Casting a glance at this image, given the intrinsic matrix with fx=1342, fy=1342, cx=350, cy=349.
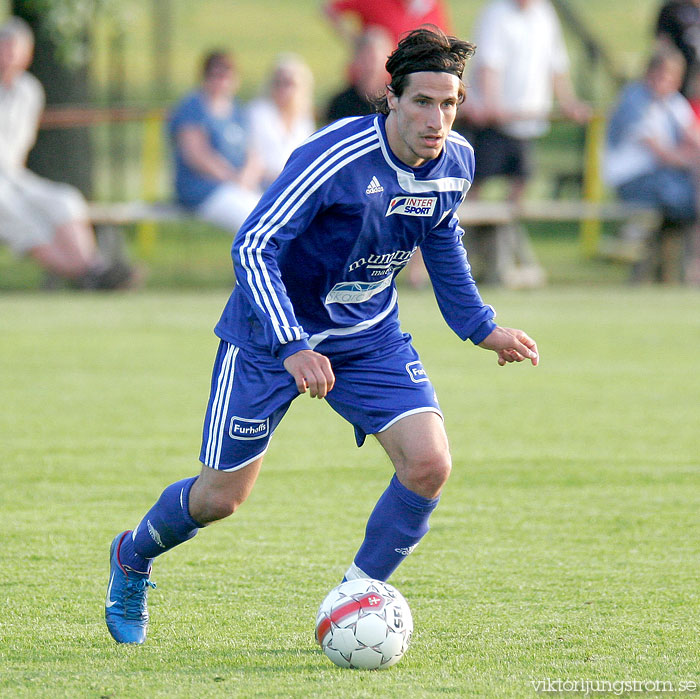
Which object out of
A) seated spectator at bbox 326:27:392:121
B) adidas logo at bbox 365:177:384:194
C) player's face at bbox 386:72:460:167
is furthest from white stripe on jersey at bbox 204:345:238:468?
seated spectator at bbox 326:27:392:121

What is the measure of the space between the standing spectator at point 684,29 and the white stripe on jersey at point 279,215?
33.5 feet

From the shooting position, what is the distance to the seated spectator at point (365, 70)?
1166cm

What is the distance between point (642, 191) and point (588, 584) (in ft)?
30.5

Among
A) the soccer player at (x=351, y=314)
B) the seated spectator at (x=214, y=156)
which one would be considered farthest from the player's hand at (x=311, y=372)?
the seated spectator at (x=214, y=156)

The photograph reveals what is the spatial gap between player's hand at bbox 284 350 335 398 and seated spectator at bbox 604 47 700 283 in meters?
9.69

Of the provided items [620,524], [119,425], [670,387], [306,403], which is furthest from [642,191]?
[620,524]

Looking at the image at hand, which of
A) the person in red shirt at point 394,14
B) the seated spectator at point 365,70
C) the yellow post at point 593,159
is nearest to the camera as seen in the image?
the seated spectator at point 365,70

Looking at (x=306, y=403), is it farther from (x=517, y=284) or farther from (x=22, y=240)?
Result: (x=517, y=284)

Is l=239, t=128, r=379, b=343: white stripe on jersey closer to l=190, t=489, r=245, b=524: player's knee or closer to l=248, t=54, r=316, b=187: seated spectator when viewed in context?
l=190, t=489, r=245, b=524: player's knee

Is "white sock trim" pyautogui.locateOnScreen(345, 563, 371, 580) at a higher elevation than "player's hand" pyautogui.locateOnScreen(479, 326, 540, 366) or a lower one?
lower

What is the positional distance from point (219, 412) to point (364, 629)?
0.80 metres

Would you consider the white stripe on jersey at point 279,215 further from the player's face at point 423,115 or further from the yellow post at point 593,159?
the yellow post at point 593,159

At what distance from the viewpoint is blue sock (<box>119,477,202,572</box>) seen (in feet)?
13.3

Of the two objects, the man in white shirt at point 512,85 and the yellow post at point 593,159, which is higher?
the man in white shirt at point 512,85
